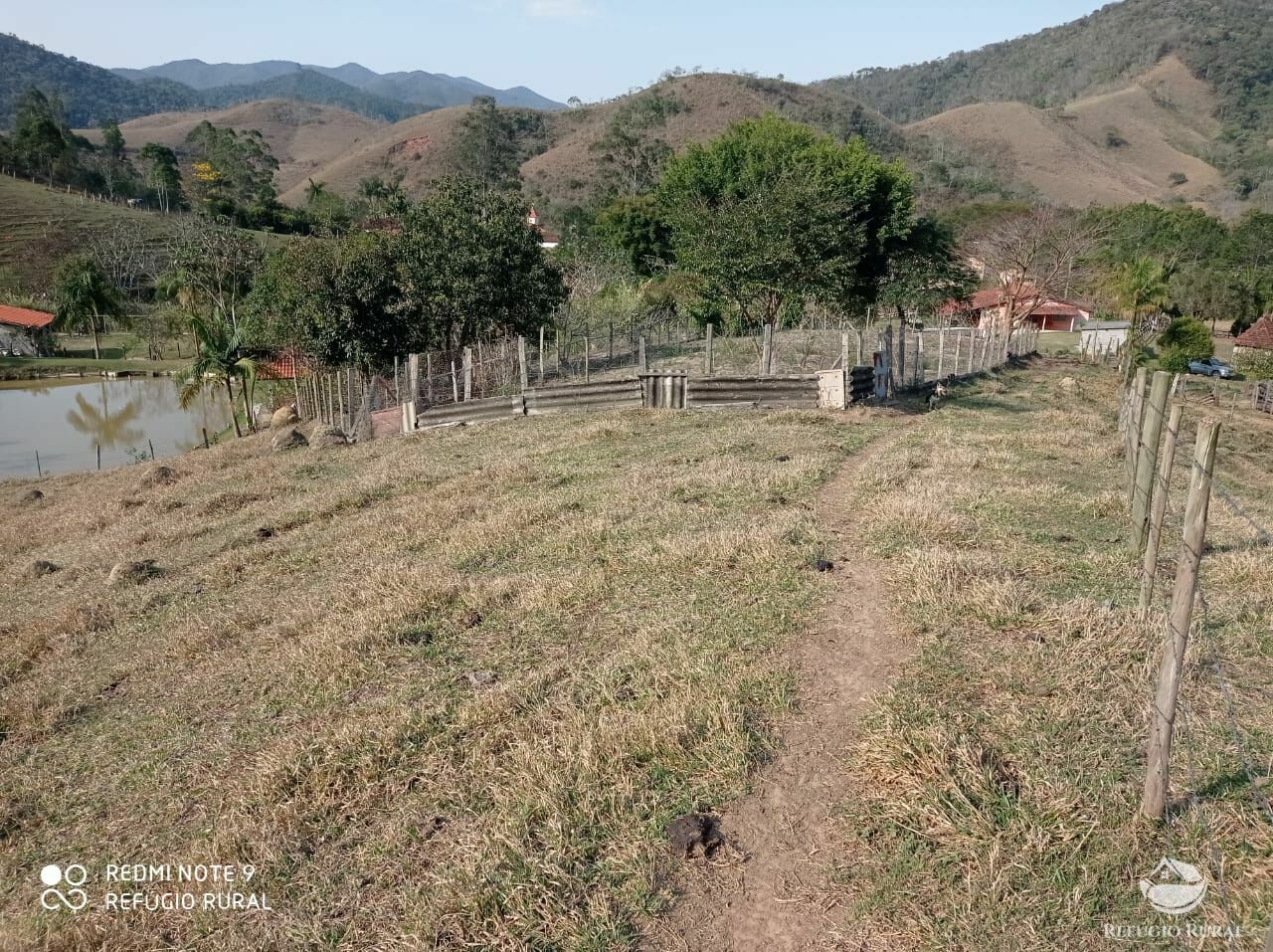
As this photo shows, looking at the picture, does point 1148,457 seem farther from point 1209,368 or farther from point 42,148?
point 42,148

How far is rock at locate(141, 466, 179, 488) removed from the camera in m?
17.2

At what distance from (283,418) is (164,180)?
84.9 metres

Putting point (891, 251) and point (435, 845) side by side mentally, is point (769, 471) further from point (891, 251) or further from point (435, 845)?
point (891, 251)

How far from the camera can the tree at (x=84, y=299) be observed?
54406 mm

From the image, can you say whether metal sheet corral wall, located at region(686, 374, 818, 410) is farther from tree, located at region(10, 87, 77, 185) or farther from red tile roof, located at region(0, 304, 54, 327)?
tree, located at region(10, 87, 77, 185)

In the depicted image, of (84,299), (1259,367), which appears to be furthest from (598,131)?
(1259,367)

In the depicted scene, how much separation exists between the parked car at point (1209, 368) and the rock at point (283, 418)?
40273mm

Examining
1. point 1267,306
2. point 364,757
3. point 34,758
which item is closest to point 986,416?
point 364,757

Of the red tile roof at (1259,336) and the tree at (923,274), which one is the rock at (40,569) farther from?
the red tile roof at (1259,336)

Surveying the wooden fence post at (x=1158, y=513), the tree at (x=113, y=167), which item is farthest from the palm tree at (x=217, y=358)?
the tree at (x=113, y=167)

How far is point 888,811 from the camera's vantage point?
13.2 ft

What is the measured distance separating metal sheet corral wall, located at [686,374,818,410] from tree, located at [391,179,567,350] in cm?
1092

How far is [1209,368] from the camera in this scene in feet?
134

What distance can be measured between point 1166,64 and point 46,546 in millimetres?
242191
